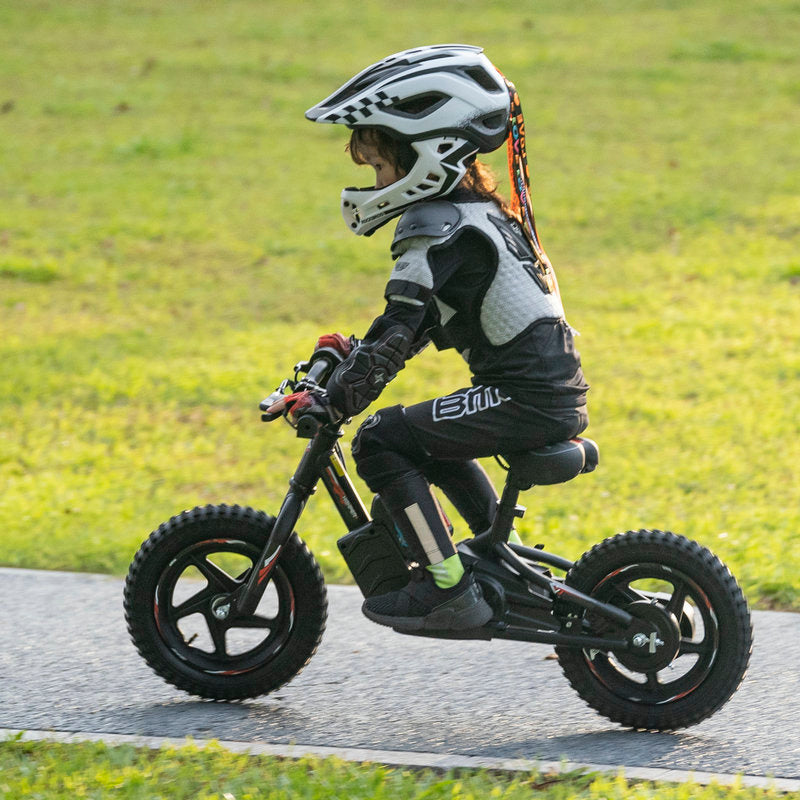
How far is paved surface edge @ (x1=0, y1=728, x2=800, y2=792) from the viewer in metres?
3.82

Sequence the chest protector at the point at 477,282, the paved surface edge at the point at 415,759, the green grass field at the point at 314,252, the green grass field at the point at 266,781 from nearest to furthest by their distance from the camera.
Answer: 1. the green grass field at the point at 266,781
2. the paved surface edge at the point at 415,759
3. the chest protector at the point at 477,282
4. the green grass field at the point at 314,252

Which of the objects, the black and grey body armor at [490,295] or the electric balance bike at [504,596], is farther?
the electric balance bike at [504,596]

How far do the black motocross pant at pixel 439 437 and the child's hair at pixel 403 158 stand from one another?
25.7 inches

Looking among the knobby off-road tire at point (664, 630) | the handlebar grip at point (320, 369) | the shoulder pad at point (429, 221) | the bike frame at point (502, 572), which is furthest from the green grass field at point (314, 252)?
the shoulder pad at point (429, 221)

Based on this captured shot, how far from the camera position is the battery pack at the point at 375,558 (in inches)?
168

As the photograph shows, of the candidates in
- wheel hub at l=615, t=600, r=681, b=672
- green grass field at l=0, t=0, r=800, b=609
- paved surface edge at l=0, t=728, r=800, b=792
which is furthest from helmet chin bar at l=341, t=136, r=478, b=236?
→ green grass field at l=0, t=0, r=800, b=609

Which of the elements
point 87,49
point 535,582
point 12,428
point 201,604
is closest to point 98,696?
point 201,604

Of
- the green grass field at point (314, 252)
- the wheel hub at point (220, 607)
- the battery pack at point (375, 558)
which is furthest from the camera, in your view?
the green grass field at point (314, 252)

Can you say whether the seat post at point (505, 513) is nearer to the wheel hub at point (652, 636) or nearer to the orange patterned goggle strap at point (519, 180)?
the wheel hub at point (652, 636)

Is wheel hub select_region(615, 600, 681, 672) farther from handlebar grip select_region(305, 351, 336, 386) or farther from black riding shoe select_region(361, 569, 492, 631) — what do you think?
handlebar grip select_region(305, 351, 336, 386)

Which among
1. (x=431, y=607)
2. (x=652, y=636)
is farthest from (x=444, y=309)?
(x=652, y=636)

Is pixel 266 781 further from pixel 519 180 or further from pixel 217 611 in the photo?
pixel 519 180

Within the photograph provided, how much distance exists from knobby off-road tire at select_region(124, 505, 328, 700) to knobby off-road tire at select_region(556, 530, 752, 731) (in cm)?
92

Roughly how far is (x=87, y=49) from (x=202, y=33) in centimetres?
186
